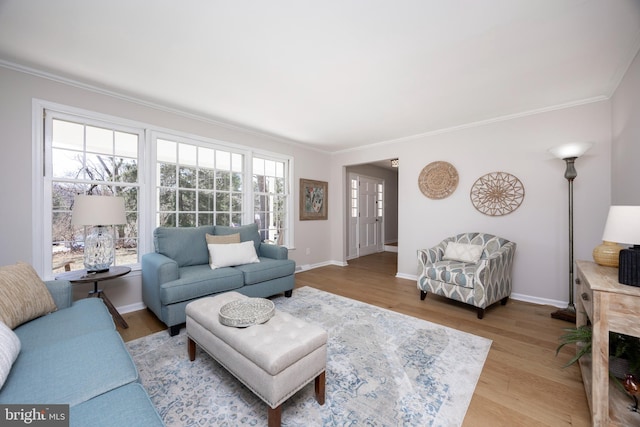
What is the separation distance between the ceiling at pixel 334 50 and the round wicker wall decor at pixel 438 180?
1.02 m

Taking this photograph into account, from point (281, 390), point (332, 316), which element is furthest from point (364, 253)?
point (281, 390)

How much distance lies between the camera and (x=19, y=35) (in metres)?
A: 1.89

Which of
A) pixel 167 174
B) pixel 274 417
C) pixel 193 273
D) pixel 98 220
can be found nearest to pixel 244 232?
pixel 193 273

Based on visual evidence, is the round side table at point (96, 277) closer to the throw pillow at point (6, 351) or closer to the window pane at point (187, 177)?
the throw pillow at point (6, 351)

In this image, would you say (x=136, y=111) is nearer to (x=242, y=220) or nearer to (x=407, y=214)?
(x=242, y=220)

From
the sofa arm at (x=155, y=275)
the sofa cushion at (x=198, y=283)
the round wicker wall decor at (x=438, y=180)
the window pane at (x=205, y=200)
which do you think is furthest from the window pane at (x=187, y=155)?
the round wicker wall decor at (x=438, y=180)

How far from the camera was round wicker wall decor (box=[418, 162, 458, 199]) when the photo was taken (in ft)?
12.6

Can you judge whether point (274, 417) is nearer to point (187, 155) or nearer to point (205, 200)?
point (205, 200)

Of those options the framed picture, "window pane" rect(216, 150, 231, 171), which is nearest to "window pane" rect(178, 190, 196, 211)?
"window pane" rect(216, 150, 231, 171)

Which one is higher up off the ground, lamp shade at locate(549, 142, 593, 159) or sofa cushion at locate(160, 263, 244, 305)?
lamp shade at locate(549, 142, 593, 159)

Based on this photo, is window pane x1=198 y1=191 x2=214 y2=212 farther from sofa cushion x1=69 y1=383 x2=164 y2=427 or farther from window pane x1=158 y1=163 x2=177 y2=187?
sofa cushion x1=69 y1=383 x2=164 y2=427

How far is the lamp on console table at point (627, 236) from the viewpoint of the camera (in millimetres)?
1302

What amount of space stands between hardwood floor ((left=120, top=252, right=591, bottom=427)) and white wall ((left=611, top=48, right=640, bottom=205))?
4.69 ft

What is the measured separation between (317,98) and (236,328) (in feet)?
8.16
